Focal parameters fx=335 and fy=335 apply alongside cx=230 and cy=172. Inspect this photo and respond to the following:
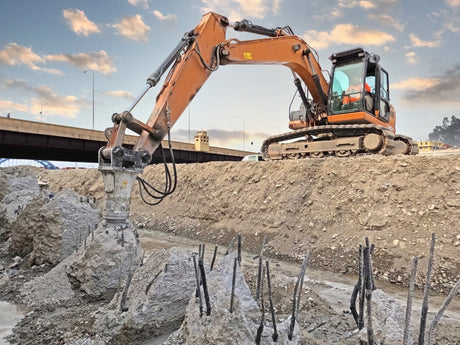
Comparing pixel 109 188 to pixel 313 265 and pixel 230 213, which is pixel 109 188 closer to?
pixel 313 265

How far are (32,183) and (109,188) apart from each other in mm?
7168

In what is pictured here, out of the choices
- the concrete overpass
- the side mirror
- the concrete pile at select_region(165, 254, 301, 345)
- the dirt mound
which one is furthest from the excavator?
the concrete overpass

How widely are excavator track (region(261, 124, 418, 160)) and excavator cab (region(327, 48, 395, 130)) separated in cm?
35

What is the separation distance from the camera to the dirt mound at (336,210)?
640cm

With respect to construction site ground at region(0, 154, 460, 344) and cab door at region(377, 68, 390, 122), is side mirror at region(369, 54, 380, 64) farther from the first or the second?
construction site ground at region(0, 154, 460, 344)

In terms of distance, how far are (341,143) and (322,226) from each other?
327 cm

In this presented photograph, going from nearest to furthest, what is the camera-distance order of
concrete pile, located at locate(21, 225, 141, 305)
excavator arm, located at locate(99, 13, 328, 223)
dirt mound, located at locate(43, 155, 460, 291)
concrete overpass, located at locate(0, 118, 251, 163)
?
concrete pile, located at locate(21, 225, 141, 305), excavator arm, located at locate(99, 13, 328, 223), dirt mound, located at locate(43, 155, 460, 291), concrete overpass, located at locate(0, 118, 251, 163)

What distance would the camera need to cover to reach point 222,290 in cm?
296

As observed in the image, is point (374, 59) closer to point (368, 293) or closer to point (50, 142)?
point (368, 293)

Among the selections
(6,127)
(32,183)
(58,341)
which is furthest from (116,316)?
(6,127)

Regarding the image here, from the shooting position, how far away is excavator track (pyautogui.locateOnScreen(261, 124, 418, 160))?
943 cm

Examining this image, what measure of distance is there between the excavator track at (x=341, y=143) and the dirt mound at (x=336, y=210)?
38.8 inches

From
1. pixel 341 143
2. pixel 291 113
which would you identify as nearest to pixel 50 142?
pixel 291 113

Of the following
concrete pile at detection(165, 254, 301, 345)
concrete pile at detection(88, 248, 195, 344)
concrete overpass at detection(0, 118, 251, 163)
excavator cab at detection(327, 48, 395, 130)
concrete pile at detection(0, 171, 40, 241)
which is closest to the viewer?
concrete pile at detection(165, 254, 301, 345)
